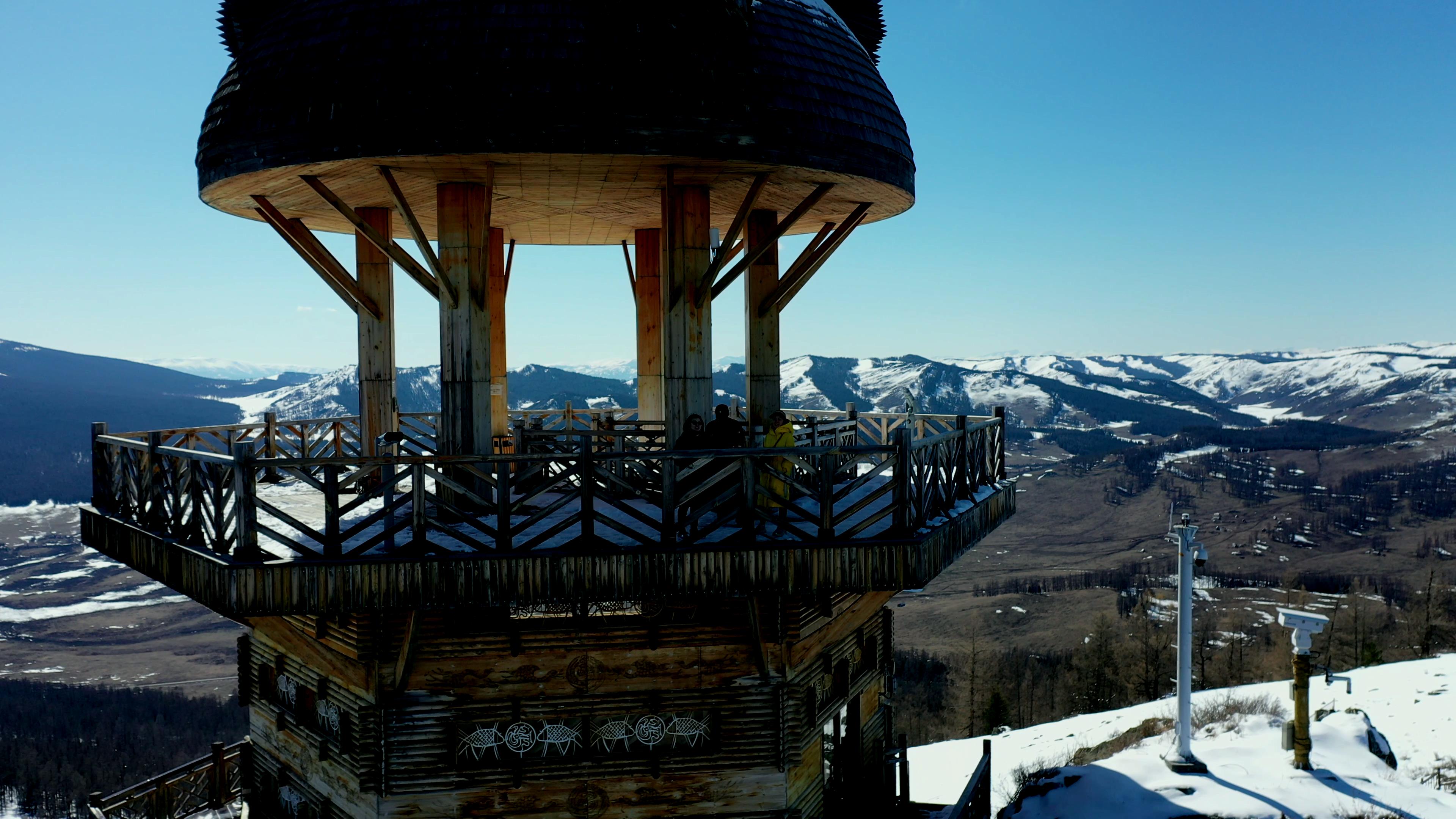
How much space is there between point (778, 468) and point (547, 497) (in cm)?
308

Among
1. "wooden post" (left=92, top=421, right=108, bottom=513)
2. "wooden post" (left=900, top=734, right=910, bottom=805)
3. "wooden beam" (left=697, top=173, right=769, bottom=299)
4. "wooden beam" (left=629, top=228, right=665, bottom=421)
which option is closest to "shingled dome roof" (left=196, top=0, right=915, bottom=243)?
"wooden beam" (left=697, top=173, right=769, bottom=299)

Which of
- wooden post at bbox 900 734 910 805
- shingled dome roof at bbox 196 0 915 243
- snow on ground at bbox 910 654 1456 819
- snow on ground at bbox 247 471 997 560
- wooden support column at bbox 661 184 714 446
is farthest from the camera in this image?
snow on ground at bbox 910 654 1456 819

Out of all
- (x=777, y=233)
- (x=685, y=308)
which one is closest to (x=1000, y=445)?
(x=777, y=233)

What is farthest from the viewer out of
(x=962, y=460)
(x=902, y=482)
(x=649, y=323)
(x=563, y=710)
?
(x=649, y=323)

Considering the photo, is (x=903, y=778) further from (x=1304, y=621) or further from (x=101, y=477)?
(x=101, y=477)

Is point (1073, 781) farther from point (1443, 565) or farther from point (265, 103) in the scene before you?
point (1443, 565)

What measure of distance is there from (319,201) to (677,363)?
5.44 meters

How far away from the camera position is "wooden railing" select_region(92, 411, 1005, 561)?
885 centimetres

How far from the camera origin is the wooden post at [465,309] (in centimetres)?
1136

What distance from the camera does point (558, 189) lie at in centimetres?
1280

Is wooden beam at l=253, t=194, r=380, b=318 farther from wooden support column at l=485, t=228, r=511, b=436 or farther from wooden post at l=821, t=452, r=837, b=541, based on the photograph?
wooden post at l=821, t=452, r=837, b=541

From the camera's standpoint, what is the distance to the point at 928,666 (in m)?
114

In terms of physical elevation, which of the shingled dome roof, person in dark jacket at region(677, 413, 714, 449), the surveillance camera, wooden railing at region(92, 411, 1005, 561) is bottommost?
the surveillance camera

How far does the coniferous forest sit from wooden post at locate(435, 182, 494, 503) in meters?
110
